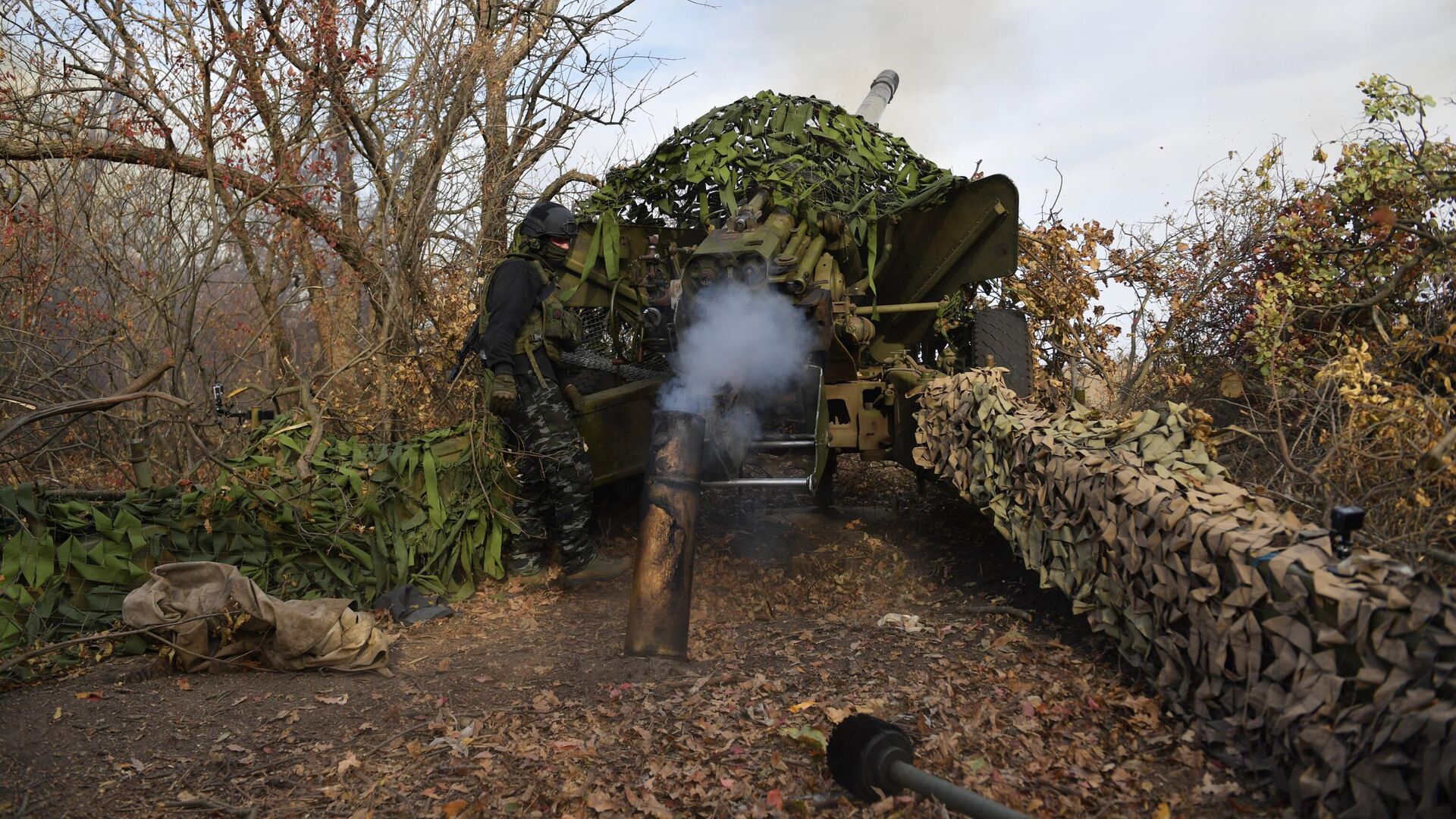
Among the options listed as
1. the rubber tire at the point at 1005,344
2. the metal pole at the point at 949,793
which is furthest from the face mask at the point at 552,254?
the metal pole at the point at 949,793

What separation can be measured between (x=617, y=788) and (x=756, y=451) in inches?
109

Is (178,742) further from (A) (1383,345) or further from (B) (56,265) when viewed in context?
(A) (1383,345)

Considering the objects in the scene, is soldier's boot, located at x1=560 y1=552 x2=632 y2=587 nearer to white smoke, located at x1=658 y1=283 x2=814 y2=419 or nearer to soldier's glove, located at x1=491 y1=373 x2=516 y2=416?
soldier's glove, located at x1=491 y1=373 x2=516 y2=416

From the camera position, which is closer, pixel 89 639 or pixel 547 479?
pixel 89 639

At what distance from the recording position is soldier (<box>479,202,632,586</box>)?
267 inches

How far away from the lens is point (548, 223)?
7129mm

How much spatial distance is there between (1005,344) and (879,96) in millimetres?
3965

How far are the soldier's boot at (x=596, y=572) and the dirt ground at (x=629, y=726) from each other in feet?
2.31

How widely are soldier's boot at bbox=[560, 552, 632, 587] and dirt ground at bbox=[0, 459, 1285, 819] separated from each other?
70 cm

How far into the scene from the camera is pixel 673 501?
208 inches

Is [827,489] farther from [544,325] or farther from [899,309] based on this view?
[544,325]

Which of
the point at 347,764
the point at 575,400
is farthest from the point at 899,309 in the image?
the point at 347,764

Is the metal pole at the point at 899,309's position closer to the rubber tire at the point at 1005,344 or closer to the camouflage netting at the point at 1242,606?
the rubber tire at the point at 1005,344

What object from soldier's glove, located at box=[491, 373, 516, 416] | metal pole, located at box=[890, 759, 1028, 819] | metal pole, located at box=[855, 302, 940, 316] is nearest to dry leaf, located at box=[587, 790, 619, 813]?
metal pole, located at box=[890, 759, 1028, 819]
